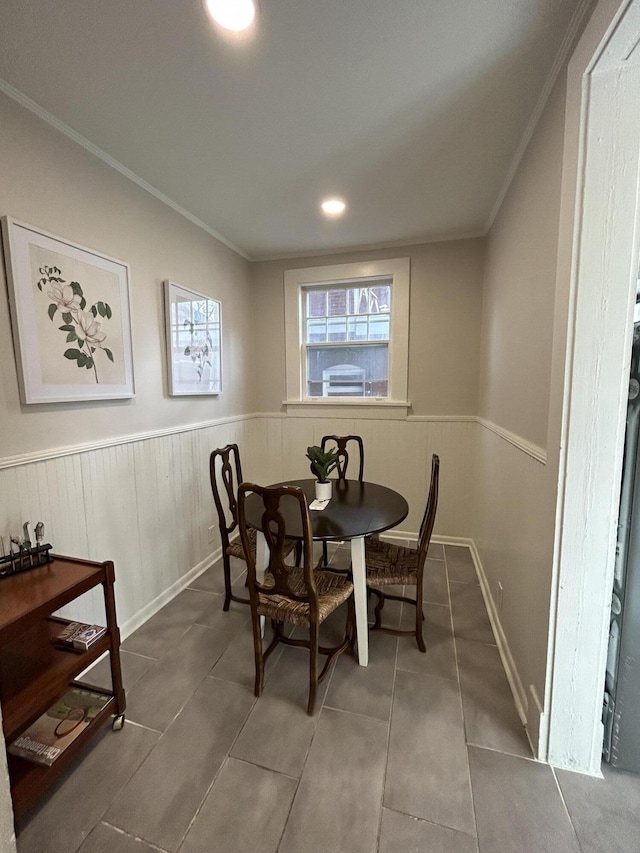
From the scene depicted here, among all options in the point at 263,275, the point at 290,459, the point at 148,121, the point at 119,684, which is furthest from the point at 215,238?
the point at 119,684

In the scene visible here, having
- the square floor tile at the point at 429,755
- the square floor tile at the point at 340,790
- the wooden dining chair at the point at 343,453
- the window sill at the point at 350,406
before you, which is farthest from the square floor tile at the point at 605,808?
the window sill at the point at 350,406

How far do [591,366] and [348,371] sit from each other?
2.28 meters

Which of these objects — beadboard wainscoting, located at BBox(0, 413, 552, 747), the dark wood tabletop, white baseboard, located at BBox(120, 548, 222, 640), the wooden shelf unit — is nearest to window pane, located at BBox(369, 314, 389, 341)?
beadboard wainscoting, located at BBox(0, 413, 552, 747)

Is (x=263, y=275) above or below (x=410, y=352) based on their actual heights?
above

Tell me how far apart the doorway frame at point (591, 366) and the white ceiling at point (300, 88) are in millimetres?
302

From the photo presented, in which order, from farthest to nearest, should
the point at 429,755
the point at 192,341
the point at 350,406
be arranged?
the point at 350,406
the point at 192,341
the point at 429,755

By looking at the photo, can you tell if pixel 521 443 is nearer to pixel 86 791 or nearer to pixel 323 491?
pixel 323 491

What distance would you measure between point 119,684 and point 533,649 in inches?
66.1

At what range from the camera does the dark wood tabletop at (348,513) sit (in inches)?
65.1

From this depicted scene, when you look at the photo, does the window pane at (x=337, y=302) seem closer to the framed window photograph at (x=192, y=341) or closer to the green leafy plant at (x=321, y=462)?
the framed window photograph at (x=192, y=341)

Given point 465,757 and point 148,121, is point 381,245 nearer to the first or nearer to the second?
point 148,121

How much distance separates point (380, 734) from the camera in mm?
1429

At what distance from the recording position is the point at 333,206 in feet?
7.74

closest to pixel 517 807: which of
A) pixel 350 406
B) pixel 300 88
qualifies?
pixel 350 406
